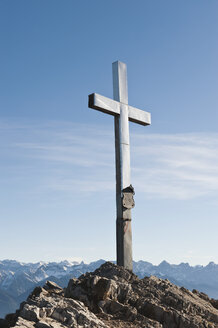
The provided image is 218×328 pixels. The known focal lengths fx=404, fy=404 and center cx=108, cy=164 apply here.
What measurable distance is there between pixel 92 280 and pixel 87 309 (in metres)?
1.20

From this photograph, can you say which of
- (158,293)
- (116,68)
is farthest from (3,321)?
(116,68)

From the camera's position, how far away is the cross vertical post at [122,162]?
13312 mm

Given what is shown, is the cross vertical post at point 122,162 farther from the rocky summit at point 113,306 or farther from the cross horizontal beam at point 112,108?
the rocky summit at point 113,306

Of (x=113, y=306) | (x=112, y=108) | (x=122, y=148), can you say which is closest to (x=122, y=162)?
(x=122, y=148)

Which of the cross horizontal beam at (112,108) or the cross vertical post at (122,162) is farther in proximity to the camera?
the cross horizontal beam at (112,108)

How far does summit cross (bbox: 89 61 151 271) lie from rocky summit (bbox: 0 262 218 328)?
4.46 ft

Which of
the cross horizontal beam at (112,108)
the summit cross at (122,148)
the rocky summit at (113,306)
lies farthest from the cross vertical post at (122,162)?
the rocky summit at (113,306)

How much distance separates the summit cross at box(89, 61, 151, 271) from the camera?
43.8ft

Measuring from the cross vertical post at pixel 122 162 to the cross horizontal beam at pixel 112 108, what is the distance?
0.96ft

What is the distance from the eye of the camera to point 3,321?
9297 millimetres

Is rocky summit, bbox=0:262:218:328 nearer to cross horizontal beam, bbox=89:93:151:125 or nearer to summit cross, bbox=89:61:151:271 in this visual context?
summit cross, bbox=89:61:151:271

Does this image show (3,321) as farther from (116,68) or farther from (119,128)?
(116,68)

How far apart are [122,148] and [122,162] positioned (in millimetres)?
510

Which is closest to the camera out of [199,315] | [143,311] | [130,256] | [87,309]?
[87,309]
